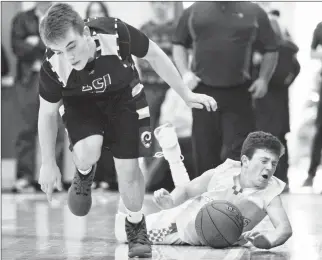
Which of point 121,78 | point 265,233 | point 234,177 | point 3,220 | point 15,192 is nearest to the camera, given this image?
Answer: point 121,78

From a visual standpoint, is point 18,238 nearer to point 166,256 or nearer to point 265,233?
point 166,256

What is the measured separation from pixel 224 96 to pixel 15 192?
3.97 meters

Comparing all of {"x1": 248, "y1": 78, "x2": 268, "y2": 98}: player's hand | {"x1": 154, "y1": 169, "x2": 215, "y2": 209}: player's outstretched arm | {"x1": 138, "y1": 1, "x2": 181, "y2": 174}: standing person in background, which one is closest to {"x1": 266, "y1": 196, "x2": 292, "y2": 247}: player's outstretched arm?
{"x1": 154, "y1": 169, "x2": 215, "y2": 209}: player's outstretched arm

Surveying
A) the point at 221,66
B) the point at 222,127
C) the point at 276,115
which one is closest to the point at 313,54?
the point at 276,115

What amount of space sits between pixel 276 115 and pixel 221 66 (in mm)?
2206

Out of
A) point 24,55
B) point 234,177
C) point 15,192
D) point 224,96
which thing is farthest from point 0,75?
point 234,177

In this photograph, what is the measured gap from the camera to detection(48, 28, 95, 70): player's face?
158 inches

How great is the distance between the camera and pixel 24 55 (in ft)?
29.7

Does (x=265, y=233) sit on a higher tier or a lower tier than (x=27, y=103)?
higher

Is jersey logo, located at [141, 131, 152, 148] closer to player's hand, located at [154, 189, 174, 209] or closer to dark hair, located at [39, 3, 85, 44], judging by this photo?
player's hand, located at [154, 189, 174, 209]

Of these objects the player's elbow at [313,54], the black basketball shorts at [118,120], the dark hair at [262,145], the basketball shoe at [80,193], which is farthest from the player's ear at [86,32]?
the player's elbow at [313,54]

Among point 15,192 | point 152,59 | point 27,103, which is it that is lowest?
point 15,192

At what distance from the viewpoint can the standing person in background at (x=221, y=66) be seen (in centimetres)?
624

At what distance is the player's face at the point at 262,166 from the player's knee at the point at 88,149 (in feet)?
3.01
